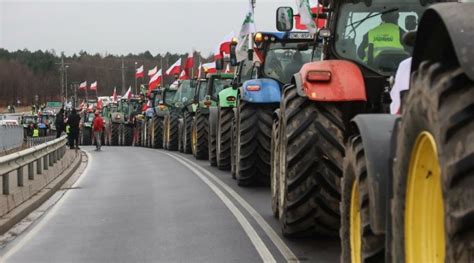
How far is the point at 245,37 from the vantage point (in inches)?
632

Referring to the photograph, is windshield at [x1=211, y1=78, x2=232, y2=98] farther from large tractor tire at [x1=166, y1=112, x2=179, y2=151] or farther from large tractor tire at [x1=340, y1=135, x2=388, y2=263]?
large tractor tire at [x1=340, y1=135, x2=388, y2=263]

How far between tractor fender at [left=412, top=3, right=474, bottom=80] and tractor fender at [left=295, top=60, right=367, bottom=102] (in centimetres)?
301

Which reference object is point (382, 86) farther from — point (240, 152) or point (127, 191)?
point (127, 191)

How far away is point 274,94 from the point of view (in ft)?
38.7

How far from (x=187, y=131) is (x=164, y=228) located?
1478 centimetres

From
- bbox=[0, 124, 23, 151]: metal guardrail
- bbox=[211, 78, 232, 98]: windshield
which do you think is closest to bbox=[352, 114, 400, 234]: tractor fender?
bbox=[211, 78, 232, 98]: windshield

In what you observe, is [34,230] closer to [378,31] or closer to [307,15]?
[307,15]

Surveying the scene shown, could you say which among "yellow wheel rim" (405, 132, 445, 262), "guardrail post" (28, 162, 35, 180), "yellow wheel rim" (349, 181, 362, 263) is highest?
"yellow wheel rim" (405, 132, 445, 262)

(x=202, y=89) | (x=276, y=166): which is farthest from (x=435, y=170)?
(x=202, y=89)

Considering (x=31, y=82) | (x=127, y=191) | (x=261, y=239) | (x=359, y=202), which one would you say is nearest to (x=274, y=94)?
(x=127, y=191)

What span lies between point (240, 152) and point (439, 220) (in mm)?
8610

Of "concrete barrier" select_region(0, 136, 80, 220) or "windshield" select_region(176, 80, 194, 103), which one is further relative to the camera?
"windshield" select_region(176, 80, 194, 103)

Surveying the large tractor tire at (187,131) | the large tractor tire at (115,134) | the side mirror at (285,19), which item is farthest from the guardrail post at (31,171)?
the large tractor tire at (115,134)

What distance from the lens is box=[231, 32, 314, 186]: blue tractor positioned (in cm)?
1161
